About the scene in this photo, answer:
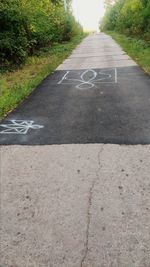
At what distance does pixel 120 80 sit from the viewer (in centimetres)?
1336

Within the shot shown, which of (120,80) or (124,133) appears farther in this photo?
(120,80)

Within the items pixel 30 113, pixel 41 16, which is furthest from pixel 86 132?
pixel 41 16

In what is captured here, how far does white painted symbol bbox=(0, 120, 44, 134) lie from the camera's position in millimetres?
7733

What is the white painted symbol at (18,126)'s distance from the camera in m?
7.73

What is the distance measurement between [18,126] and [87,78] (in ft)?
21.9

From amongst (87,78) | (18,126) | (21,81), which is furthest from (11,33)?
(18,126)

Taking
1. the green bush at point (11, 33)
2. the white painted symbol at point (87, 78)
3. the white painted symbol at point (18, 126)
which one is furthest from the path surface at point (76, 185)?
the green bush at point (11, 33)

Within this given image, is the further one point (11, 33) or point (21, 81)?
point (11, 33)

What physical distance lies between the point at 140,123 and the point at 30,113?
3128mm

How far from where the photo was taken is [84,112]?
9.01 meters

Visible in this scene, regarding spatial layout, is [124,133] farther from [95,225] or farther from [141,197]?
[95,225]

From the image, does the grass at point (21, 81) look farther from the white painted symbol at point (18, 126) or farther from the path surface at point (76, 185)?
the white painted symbol at point (18, 126)

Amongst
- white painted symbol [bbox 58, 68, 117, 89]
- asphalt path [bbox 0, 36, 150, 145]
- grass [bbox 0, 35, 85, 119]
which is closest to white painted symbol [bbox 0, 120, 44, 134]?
asphalt path [bbox 0, 36, 150, 145]

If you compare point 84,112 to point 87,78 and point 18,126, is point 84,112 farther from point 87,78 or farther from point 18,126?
point 87,78
